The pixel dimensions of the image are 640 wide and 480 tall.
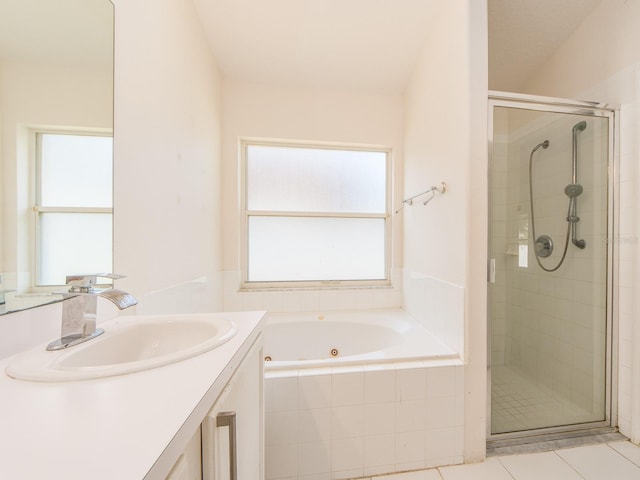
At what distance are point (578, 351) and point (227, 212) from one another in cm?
253

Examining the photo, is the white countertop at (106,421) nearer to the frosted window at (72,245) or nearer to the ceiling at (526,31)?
the frosted window at (72,245)

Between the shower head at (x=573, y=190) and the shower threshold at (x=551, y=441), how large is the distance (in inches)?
52.8

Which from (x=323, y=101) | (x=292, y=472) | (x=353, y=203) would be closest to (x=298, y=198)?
(x=353, y=203)

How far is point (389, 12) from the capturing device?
62.3 inches

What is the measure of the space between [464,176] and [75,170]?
1573mm

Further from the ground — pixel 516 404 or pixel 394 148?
pixel 394 148

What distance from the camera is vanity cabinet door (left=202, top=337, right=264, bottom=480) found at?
0.47 m

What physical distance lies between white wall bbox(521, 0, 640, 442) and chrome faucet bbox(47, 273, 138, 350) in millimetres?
2305

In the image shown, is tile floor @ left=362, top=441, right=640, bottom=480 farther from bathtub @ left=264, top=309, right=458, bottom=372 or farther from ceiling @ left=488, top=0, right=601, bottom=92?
ceiling @ left=488, top=0, right=601, bottom=92

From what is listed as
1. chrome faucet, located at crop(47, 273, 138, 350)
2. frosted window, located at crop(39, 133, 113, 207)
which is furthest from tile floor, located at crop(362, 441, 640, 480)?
frosted window, located at crop(39, 133, 113, 207)

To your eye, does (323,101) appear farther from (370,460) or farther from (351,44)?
(370,460)

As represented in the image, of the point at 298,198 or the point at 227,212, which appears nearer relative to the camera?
the point at 227,212

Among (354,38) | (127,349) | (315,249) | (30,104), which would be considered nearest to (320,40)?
(354,38)

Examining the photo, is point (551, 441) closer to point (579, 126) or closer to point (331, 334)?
point (331, 334)
